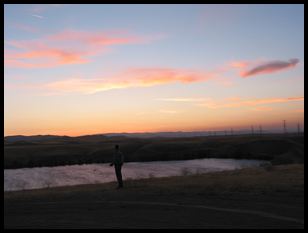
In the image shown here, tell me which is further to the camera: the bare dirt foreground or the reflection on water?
the reflection on water

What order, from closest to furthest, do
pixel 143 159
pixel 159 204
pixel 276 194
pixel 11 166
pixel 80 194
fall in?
pixel 159 204 → pixel 276 194 → pixel 80 194 → pixel 11 166 → pixel 143 159

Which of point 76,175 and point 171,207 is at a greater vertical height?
point 171,207

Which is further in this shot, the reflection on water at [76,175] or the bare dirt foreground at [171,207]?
the reflection on water at [76,175]

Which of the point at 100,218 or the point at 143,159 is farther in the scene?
the point at 143,159

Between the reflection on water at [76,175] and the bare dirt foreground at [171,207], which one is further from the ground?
the bare dirt foreground at [171,207]

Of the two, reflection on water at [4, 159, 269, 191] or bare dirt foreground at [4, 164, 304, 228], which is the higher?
bare dirt foreground at [4, 164, 304, 228]

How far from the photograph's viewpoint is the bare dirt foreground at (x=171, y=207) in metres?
12.0

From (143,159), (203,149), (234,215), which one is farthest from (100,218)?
(203,149)

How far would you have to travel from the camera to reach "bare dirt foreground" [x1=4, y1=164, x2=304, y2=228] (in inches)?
473

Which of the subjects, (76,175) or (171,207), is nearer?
(171,207)

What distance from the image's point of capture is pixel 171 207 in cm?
1466

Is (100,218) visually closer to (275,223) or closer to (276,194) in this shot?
(275,223)

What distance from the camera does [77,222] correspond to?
12.4m
